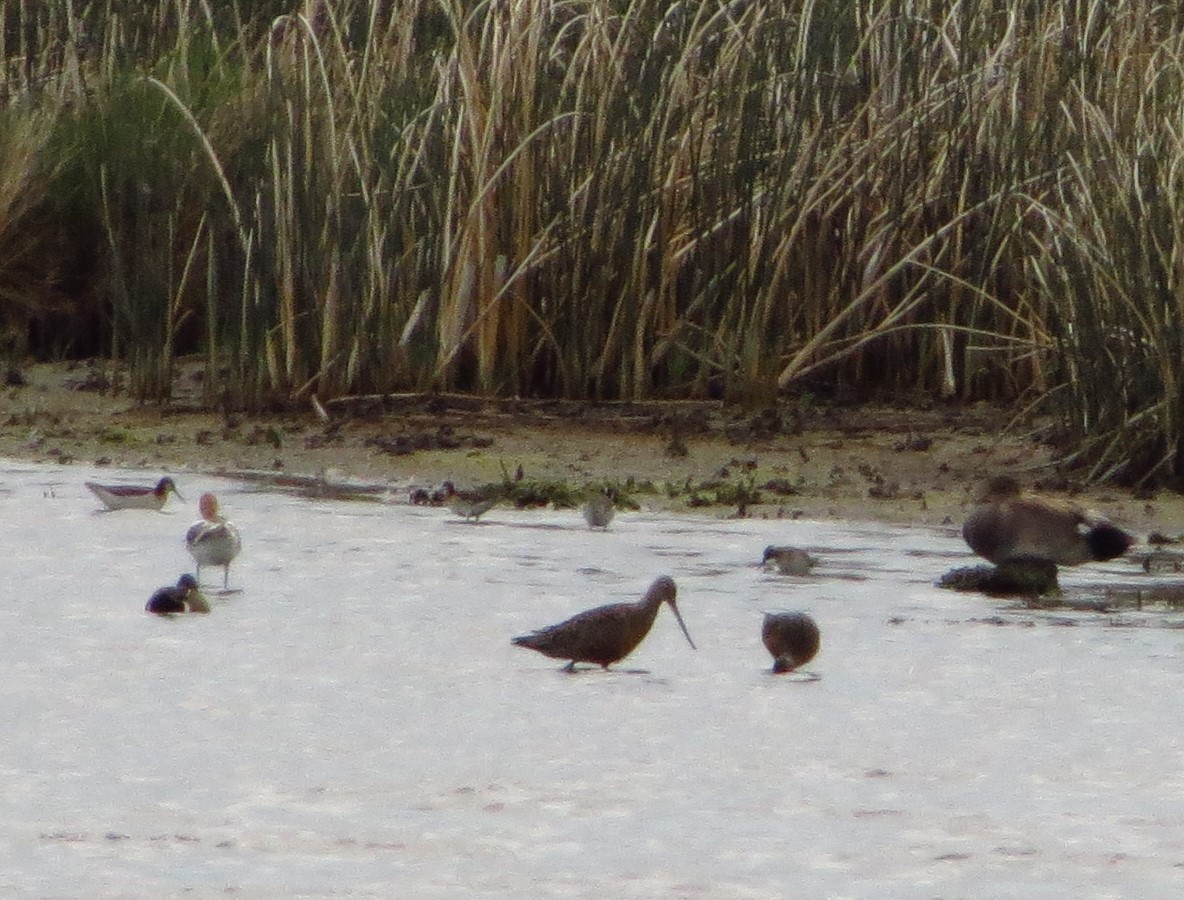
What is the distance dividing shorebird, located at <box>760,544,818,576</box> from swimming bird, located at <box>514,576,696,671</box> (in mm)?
1201

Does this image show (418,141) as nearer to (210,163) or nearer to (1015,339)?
(210,163)

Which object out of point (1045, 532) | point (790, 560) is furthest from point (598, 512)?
point (1045, 532)

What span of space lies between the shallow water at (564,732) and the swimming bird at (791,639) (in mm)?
52

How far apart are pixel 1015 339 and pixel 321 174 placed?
2.63m

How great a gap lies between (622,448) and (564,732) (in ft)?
15.4

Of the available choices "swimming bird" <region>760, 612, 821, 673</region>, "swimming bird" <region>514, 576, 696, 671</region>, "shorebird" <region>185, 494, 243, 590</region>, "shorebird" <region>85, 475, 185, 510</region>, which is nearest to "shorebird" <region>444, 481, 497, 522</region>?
"shorebird" <region>85, 475, 185, 510</region>

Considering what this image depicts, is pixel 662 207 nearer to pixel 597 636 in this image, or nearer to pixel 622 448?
pixel 622 448

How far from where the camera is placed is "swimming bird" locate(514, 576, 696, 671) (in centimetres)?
602

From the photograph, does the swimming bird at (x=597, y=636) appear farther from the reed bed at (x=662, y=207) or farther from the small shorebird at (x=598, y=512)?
the reed bed at (x=662, y=207)

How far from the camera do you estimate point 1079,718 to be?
547 centimetres

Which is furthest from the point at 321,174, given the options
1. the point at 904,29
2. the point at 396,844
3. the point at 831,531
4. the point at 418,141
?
the point at 396,844

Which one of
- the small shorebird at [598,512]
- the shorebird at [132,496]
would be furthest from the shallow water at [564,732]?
the shorebird at [132,496]

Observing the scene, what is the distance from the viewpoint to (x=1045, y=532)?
7449 mm

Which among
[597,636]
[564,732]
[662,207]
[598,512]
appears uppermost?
[662,207]
